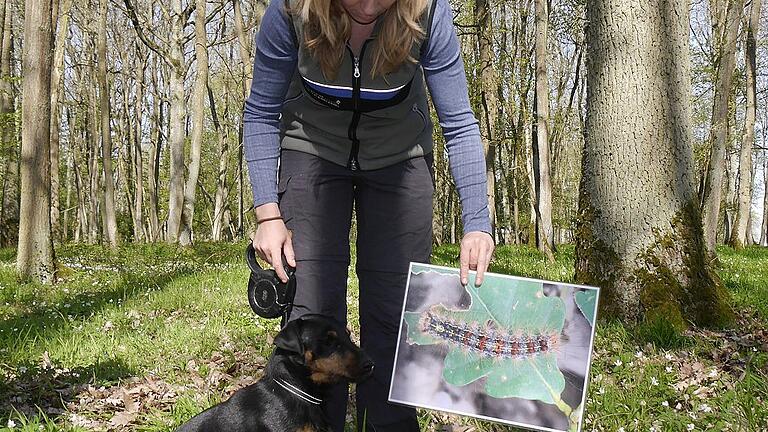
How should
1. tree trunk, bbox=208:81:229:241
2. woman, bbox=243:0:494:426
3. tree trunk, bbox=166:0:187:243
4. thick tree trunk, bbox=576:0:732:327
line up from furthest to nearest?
tree trunk, bbox=208:81:229:241 < tree trunk, bbox=166:0:187:243 < thick tree trunk, bbox=576:0:732:327 < woman, bbox=243:0:494:426

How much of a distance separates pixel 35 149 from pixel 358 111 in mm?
9079

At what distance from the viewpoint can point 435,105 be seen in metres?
3.02

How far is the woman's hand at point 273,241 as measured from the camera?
2992 mm

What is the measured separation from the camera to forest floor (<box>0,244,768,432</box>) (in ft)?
12.8

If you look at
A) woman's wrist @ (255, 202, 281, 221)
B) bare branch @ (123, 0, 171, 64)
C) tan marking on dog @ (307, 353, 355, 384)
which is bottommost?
tan marking on dog @ (307, 353, 355, 384)

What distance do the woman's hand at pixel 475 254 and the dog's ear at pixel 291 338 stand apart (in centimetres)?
88

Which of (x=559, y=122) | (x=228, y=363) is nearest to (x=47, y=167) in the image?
(x=228, y=363)

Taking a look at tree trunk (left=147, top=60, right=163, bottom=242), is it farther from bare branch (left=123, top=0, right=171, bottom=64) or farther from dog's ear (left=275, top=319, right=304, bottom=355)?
dog's ear (left=275, top=319, right=304, bottom=355)

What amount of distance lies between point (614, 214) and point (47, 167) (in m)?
8.67

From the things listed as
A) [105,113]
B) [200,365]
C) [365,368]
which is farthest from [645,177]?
[105,113]

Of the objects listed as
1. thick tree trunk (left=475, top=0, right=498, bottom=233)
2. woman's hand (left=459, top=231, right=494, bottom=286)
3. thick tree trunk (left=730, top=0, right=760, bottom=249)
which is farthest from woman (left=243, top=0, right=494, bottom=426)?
thick tree trunk (left=730, top=0, right=760, bottom=249)

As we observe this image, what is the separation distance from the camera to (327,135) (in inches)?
120

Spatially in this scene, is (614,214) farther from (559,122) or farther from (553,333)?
(559,122)

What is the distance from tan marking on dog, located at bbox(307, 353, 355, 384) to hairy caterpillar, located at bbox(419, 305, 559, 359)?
0.53m
